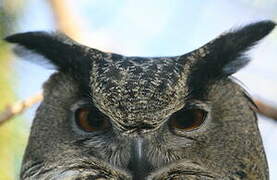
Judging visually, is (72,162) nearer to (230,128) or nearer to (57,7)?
(230,128)

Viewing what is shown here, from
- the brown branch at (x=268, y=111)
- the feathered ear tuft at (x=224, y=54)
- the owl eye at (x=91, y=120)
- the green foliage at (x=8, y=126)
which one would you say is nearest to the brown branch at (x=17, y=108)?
the green foliage at (x=8, y=126)

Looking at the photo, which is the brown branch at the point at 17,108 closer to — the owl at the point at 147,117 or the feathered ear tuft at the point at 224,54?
the owl at the point at 147,117

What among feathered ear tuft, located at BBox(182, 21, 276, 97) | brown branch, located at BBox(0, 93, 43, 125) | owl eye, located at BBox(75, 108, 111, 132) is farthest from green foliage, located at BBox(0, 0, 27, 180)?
feathered ear tuft, located at BBox(182, 21, 276, 97)

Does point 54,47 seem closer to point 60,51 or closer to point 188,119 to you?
point 60,51

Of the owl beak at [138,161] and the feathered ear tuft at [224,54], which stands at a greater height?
the feathered ear tuft at [224,54]

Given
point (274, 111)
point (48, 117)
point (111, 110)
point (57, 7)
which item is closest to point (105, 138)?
point (111, 110)

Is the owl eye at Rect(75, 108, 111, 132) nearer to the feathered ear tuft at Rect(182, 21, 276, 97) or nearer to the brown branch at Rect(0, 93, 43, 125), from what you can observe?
the feathered ear tuft at Rect(182, 21, 276, 97)
